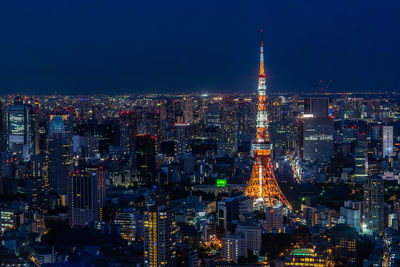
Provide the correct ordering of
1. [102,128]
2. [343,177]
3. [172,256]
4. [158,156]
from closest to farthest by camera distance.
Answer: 1. [172,256]
2. [343,177]
3. [158,156]
4. [102,128]

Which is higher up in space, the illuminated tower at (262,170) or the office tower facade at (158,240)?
the illuminated tower at (262,170)

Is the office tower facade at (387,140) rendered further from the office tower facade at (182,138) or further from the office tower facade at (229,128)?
the office tower facade at (182,138)

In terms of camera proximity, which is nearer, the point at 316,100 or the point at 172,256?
the point at 172,256

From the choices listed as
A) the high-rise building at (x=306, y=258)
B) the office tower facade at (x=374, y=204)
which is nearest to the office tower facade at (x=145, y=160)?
the office tower facade at (x=374, y=204)

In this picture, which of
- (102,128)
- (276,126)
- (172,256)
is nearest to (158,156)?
(102,128)

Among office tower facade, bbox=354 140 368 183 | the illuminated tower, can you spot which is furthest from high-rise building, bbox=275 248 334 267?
office tower facade, bbox=354 140 368 183

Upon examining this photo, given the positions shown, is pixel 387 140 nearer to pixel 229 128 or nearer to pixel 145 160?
pixel 229 128

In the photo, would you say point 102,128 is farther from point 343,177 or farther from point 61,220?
point 61,220

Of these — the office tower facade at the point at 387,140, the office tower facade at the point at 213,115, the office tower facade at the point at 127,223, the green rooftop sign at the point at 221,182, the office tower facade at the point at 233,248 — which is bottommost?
the office tower facade at the point at 233,248
